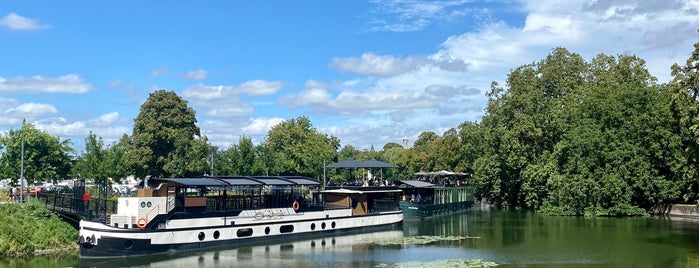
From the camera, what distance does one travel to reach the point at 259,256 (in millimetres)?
34125

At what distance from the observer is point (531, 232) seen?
4522 centimetres

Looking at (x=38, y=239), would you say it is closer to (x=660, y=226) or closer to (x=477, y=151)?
(x=660, y=226)

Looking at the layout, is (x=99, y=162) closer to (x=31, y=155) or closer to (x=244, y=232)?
(x=31, y=155)

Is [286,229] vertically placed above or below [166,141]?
below

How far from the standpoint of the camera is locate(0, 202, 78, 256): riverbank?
111 feet

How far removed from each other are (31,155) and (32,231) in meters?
19.3

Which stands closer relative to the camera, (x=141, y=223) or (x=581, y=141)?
(x=141, y=223)

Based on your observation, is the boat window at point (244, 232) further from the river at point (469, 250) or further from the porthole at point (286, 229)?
the porthole at point (286, 229)

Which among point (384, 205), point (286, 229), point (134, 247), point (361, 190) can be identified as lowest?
point (134, 247)

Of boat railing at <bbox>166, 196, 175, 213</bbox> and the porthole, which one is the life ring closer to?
boat railing at <bbox>166, 196, 175, 213</bbox>

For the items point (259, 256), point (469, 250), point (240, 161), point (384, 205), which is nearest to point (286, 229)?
point (259, 256)

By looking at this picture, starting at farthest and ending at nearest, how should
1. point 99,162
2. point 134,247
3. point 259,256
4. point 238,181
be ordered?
1. point 99,162
2. point 238,181
3. point 259,256
4. point 134,247

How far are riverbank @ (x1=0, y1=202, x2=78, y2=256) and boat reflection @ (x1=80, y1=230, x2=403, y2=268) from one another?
12.4 feet

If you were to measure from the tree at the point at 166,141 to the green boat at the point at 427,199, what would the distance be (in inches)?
870
